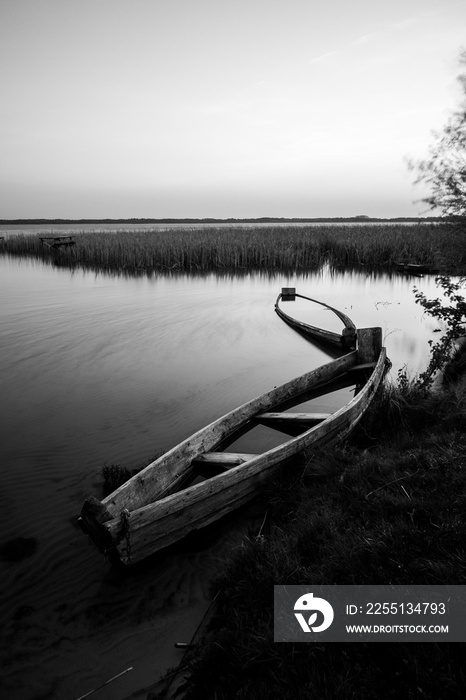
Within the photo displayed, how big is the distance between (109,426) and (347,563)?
154 inches

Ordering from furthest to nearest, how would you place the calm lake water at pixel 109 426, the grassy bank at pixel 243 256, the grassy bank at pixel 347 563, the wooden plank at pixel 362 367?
the grassy bank at pixel 243 256, the wooden plank at pixel 362 367, the calm lake water at pixel 109 426, the grassy bank at pixel 347 563

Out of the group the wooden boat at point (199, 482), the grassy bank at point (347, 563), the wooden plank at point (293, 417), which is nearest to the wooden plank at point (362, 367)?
the wooden boat at point (199, 482)

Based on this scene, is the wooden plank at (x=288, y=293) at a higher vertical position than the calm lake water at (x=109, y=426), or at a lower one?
higher

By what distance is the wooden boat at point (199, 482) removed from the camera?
3.00 meters

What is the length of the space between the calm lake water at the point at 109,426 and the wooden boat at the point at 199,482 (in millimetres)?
327

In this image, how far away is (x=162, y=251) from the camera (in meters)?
24.6

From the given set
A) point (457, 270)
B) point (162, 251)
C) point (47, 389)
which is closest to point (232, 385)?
point (47, 389)

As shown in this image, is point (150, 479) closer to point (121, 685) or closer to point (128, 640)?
point (128, 640)

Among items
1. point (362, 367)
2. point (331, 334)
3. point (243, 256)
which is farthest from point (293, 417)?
point (243, 256)

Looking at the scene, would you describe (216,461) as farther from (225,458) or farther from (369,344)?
(369,344)

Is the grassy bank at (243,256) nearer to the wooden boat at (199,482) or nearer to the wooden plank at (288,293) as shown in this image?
the wooden plank at (288,293)

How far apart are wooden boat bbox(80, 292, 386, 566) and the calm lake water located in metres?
0.33

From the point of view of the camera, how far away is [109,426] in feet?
18.7

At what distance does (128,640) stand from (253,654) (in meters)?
0.93
